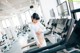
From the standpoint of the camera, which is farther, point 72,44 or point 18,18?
point 18,18

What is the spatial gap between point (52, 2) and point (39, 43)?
13.1 feet

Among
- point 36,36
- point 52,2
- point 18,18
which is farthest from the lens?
point 18,18

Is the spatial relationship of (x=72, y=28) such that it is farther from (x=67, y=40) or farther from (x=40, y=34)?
(x=40, y=34)

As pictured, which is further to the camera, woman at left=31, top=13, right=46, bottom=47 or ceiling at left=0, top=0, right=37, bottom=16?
ceiling at left=0, top=0, right=37, bottom=16

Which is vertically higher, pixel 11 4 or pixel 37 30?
pixel 11 4

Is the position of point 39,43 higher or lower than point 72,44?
lower

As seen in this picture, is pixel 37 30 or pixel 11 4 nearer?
pixel 37 30

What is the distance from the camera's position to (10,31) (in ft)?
37.0

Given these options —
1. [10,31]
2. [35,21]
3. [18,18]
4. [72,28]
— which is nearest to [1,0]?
[10,31]

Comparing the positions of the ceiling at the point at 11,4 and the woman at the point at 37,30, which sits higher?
the ceiling at the point at 11,4

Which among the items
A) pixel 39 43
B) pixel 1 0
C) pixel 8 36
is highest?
pixel 1 0

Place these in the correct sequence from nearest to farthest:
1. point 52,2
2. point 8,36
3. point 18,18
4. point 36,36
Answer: point 36,36 → point 52,2 → point 8,36 → point 18,18

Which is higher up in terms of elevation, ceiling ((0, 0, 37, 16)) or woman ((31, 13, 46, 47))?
ceiling ((0, 0, 37, 16))

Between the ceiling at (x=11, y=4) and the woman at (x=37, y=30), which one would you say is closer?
the woman at (x=37, y=30)
